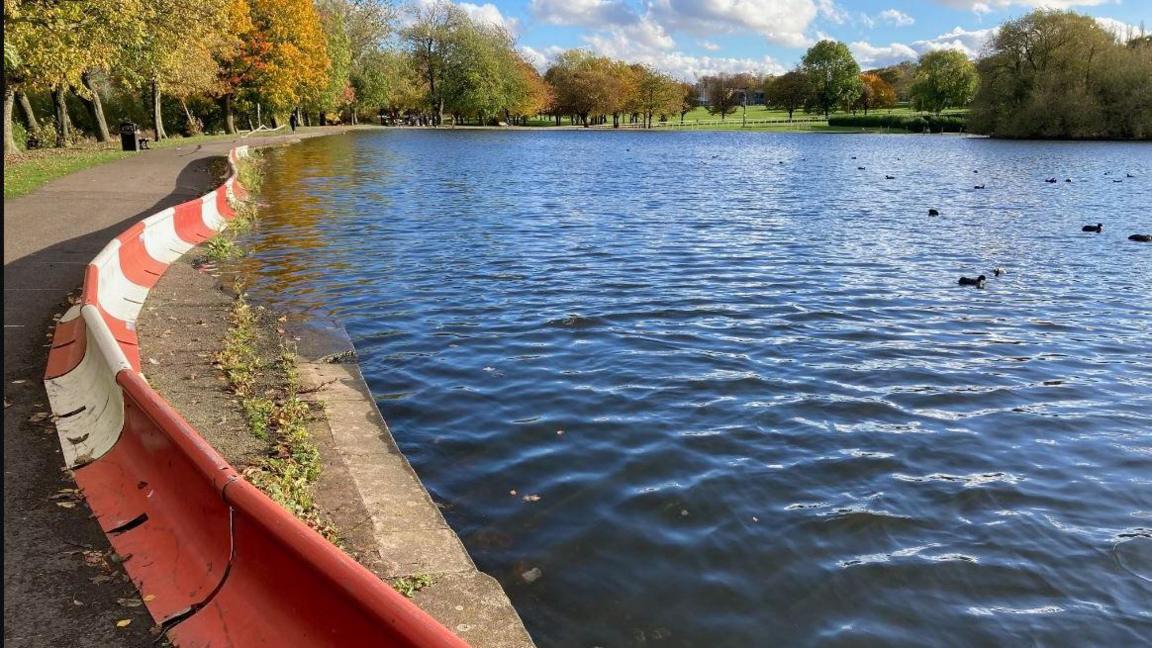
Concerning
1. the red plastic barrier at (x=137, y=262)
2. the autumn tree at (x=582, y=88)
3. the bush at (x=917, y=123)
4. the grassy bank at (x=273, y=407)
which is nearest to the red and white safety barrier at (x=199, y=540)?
the grassy bank at (x=273, y=407)

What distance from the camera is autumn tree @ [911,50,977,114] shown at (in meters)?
131

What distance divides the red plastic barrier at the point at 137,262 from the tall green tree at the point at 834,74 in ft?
468

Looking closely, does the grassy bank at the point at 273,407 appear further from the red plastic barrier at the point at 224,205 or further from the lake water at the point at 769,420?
the red plastic barrier at the point at 224,205

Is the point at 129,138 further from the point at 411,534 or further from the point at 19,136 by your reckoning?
the point at 411,534

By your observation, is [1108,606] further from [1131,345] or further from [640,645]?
[1131,345]

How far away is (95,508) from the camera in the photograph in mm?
4238

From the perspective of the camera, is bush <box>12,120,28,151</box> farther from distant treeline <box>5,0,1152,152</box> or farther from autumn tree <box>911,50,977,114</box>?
autumn tree <box>911,50,977,114</box>

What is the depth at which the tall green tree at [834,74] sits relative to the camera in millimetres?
137625

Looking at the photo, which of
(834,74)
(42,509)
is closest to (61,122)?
(42,509)

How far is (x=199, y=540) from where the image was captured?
356 cm

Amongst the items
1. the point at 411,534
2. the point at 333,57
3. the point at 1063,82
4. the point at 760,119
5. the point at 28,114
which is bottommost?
the point at 411,534

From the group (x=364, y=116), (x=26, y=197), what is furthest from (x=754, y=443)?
(x=364, y=116)

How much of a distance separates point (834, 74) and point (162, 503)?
150m

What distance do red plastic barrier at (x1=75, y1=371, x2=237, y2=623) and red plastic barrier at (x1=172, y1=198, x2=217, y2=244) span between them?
10193mm
